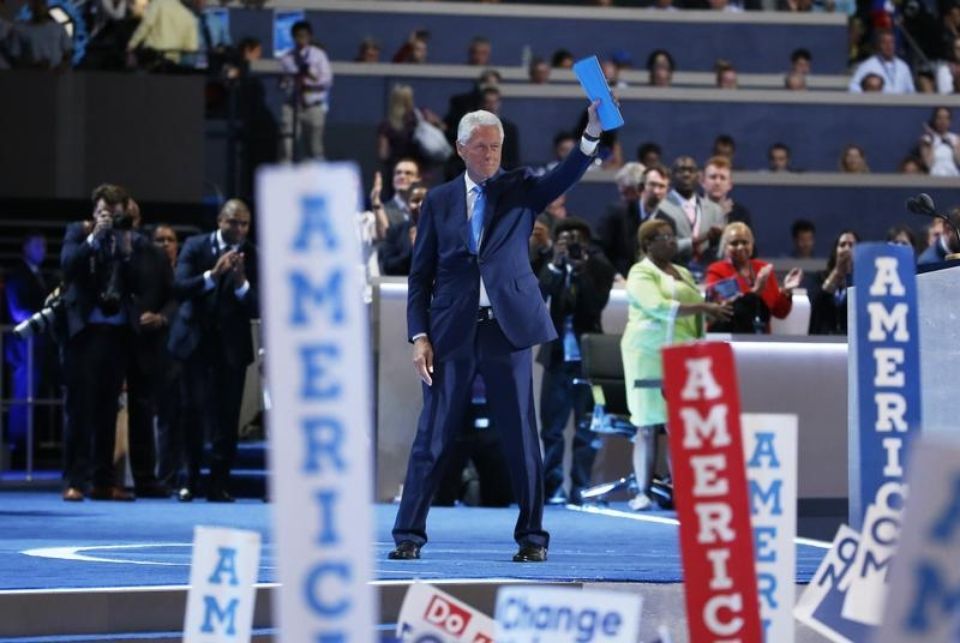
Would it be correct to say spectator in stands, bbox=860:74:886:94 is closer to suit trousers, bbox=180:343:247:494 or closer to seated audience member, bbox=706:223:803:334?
seated audience member, bbox=706:223:803:334

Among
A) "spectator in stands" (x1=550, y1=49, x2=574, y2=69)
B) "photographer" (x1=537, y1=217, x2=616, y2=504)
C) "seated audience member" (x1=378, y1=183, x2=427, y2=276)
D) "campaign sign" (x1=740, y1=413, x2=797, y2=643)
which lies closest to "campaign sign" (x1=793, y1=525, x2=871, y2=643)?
"campaign sign" (x1=740, y1=413, x2=797, y2=643)

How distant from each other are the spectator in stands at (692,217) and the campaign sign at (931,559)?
10803 millimetres

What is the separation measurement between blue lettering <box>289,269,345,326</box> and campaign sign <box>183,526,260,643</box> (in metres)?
1.56

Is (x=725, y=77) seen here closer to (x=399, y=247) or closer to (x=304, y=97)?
(x=304, y=97)

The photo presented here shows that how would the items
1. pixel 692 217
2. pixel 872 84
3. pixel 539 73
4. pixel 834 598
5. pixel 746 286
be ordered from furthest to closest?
pixel 872 84
pixel 539 73
pixel 692 217
pixel 746 286
pixel 834 598

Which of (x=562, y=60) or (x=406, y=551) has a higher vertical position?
(x=562, y=60)

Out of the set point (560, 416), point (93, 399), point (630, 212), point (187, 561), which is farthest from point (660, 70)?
point (187, 561)

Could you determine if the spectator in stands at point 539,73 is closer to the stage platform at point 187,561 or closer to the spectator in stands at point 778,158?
the spectator in stands at point 778,158

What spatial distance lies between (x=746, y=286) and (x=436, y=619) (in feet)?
29.1

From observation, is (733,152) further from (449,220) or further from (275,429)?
(275,429)

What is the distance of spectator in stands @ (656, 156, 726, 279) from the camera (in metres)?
14.2

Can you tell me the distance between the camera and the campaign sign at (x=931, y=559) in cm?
318

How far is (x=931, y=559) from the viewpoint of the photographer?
3.21m

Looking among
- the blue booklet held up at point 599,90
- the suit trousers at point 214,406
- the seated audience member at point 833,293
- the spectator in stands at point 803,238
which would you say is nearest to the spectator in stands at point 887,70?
the spectator in stands at point 803,238
